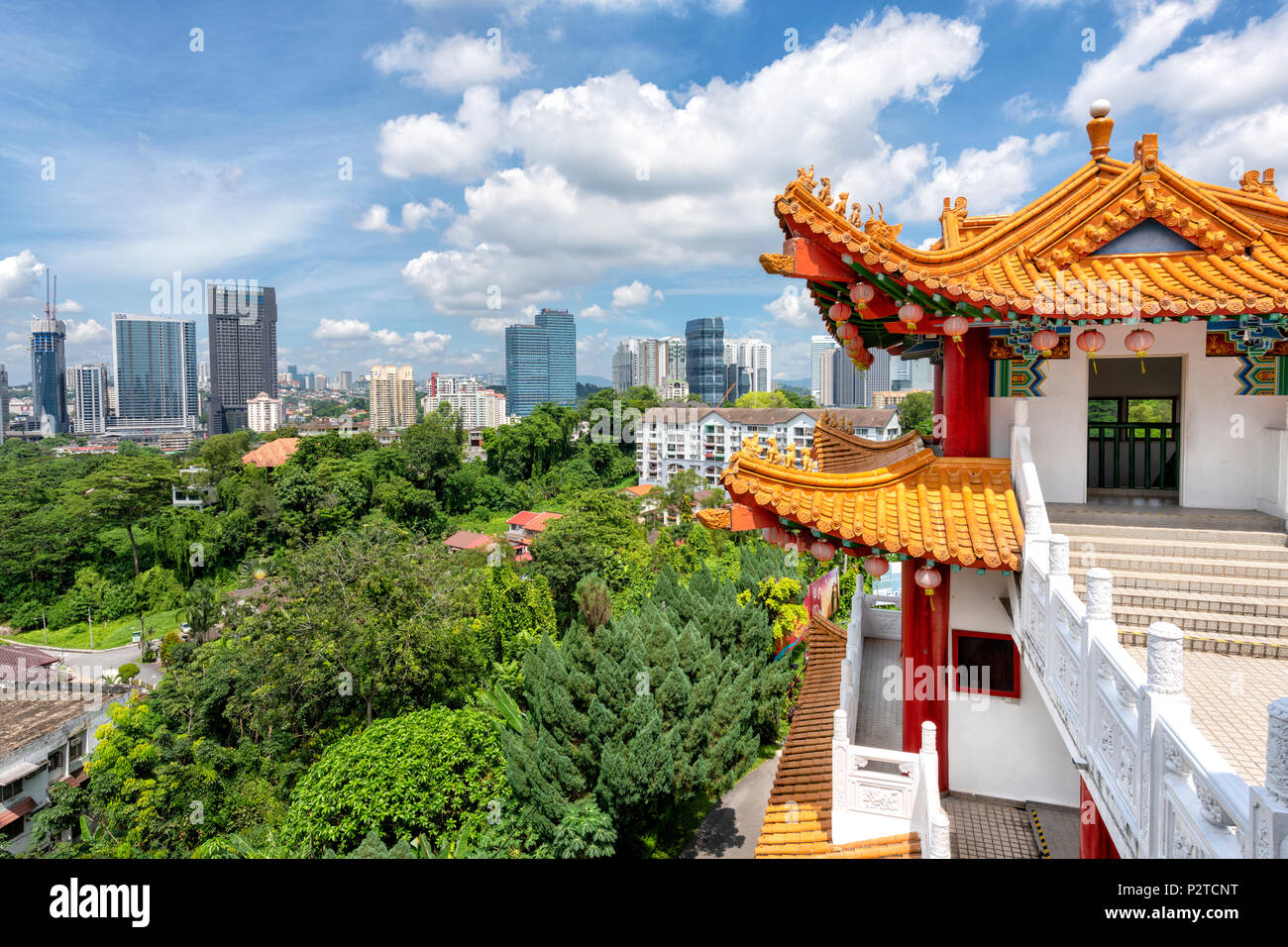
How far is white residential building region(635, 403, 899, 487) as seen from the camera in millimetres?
59906

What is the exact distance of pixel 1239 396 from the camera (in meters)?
6.39

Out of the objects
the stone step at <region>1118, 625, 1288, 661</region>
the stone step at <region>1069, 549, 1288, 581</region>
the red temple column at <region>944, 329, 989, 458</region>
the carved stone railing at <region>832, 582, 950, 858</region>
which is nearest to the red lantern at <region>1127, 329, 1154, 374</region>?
the red temple column at <region>944, 329, 989, 458</region>

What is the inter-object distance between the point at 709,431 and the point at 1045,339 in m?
58.5

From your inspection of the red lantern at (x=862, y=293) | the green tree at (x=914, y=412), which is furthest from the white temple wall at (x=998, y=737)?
the green tree at (x=914, y=412)

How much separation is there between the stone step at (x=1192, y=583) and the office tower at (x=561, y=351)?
113 meters

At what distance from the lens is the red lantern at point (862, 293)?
6.36m

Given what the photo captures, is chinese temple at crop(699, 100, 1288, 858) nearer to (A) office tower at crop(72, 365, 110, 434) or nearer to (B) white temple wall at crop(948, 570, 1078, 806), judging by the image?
(B) white temple wall at crop(948, 570, 1078, 806)

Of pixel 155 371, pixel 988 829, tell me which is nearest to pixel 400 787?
pixel 988 829

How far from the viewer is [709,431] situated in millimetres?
64562

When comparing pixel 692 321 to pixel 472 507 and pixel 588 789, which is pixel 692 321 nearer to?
pixel 472 507

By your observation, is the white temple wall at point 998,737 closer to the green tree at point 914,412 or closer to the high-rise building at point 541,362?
the green tree at point 914,412
